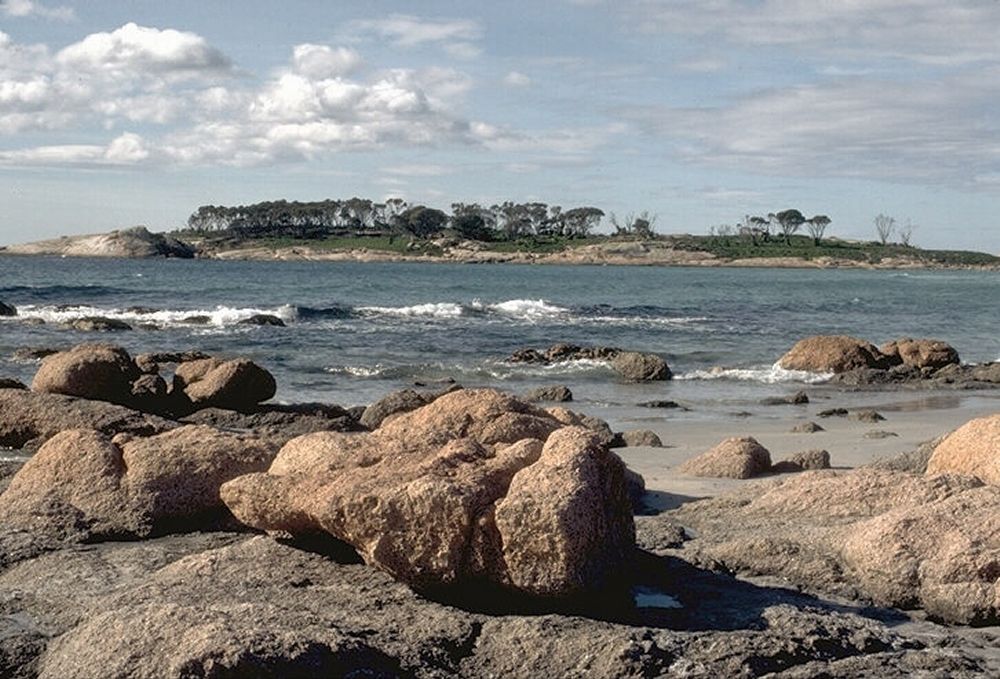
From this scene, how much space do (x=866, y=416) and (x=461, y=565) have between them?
42.6ft

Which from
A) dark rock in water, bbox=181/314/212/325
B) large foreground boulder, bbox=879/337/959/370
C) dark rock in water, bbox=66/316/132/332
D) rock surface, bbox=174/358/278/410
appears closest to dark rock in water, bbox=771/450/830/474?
rock surface, bbox=174/358/278/410

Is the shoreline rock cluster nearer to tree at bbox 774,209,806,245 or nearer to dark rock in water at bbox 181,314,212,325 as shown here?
dark rock in water at bbox 181,314,212,325

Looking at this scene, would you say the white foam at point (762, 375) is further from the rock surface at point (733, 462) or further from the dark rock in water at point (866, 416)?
the rock surface at point (733, 462)

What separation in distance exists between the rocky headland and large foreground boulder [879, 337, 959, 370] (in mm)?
18703

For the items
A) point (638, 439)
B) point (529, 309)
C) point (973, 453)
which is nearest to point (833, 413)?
point (638, 439)

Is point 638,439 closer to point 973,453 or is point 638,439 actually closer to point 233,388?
point 233,388

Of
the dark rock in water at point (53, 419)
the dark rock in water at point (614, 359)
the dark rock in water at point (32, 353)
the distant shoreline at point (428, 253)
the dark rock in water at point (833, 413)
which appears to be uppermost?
the dark rock in water at point (53, 419)

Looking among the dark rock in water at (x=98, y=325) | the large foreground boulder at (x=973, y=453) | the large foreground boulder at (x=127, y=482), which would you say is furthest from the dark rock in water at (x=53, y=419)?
the dark rock in water at (x=98, y=325)

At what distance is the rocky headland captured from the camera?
17.1 feet

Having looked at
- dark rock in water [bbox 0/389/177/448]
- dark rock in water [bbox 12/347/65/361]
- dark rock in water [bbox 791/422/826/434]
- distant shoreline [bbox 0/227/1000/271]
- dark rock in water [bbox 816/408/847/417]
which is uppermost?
dark rock in water [bbox 0/389/177/448]

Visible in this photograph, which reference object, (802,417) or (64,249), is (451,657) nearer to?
(802,417)

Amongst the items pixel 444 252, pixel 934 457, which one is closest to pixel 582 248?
pixel 444 252

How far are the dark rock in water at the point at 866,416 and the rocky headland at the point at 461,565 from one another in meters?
9.61

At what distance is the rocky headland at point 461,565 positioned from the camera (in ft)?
17.1
